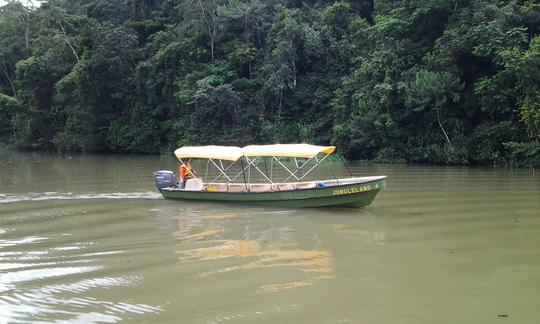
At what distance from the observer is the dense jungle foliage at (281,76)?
23422 millimetres

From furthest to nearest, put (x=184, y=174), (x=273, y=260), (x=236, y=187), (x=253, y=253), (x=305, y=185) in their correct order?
(x=184, y=174) → (x=236, y=187) → (x=305, y=185) → (x=253, y=253) → (x=273, y=260)

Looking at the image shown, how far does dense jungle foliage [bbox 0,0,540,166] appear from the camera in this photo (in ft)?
76.8

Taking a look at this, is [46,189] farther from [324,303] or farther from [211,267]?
[324,303]

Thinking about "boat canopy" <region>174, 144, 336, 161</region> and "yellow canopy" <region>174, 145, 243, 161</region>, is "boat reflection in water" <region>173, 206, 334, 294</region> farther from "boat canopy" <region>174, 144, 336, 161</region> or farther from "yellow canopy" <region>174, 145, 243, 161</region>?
"yellow canopy" <region>174, 145, 243, 161</region>

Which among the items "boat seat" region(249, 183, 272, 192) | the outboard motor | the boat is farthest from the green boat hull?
the outboard motor

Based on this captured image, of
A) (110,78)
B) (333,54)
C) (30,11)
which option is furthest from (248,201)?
(30,11)

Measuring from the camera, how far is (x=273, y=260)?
8.63m

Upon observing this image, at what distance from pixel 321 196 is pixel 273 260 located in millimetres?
4657

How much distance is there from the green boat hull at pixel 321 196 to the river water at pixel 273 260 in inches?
10.3

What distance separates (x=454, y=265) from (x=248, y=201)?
677cm

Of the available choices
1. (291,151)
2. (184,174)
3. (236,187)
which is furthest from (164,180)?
(291,151)

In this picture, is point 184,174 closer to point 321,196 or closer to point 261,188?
point 261,188

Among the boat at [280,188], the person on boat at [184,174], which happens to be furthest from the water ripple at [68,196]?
the boat at [280,188]

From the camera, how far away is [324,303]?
655cm
